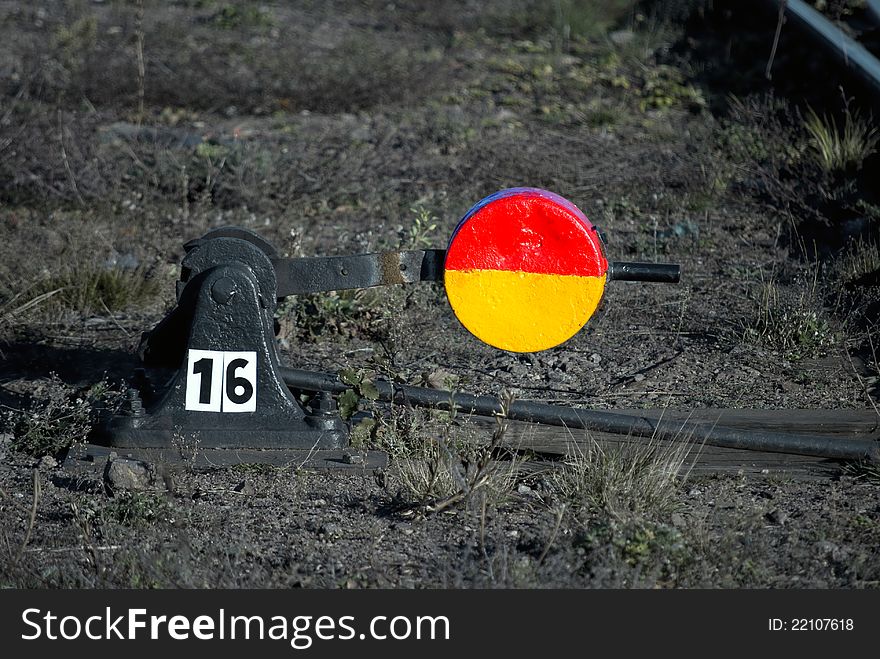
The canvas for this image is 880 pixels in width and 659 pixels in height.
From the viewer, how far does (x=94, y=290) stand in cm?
561

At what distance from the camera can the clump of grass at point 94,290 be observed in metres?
5.61

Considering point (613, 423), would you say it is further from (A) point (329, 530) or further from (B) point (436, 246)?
(B) point (436, 246)

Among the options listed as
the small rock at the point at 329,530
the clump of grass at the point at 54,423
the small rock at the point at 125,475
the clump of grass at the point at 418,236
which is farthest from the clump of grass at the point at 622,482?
Answer: the clump of grass at the point at 418,236

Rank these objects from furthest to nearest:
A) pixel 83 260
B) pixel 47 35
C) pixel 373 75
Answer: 1. pixel 47 35
2. pixel 373 75
3. pixel 83 260

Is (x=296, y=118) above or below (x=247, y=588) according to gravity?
above

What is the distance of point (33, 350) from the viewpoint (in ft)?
17.0

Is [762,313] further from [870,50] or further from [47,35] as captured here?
[47,35]

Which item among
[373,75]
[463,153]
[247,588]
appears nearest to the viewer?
[247,588]

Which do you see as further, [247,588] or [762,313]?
[762,313]

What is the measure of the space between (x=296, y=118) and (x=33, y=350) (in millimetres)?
3863

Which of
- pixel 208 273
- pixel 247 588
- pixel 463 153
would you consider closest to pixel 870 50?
pixel 463 153

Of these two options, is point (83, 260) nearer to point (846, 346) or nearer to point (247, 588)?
point (247, 588)

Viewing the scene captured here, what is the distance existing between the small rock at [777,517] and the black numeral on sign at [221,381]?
5.92 ft

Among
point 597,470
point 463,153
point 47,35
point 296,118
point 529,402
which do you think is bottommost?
point 597,470
